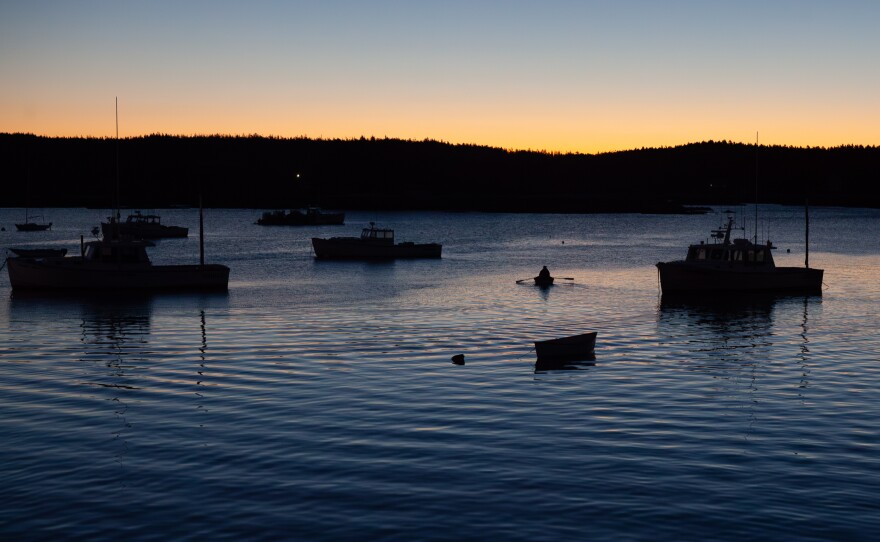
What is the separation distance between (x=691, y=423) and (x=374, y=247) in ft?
243

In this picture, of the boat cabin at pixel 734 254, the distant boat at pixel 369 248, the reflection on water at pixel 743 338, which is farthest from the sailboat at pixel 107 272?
the distant boat at pixel 369 248

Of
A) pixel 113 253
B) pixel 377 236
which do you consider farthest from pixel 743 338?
pixel 377 236

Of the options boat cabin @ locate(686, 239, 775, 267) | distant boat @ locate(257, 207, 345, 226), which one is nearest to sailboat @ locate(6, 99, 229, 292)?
boat cabin @ locate(686, 239, 775, 267)

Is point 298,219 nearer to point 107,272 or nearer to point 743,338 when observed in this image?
point 107,272

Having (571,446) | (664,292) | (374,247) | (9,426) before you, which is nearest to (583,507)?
(571,446)

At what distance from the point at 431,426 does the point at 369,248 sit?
242ft

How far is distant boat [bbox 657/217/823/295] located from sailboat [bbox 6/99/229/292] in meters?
30.3

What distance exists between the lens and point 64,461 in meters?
21.5

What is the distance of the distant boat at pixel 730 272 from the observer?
A: 5997 cm

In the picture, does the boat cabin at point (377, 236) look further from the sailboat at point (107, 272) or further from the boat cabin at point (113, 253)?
the boat cabin at point (113, 253)

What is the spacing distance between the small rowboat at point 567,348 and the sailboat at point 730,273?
83.2 ft

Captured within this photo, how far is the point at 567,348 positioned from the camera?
35.6 metres

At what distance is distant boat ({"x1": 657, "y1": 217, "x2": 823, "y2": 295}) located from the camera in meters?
60.0

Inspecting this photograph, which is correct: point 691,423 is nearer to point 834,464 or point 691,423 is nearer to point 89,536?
point 834,464
